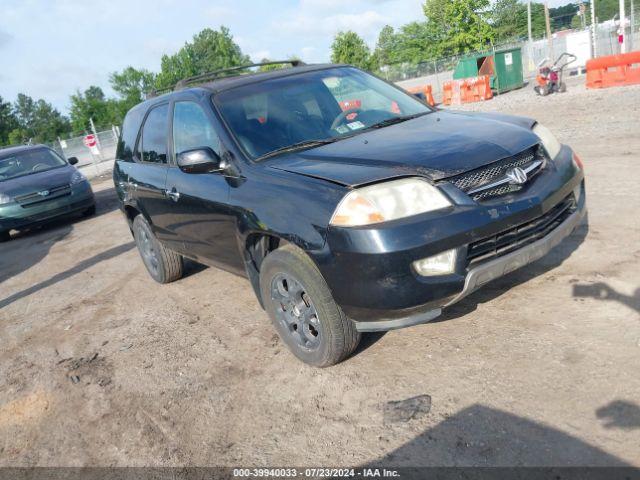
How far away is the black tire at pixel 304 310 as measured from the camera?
317cm

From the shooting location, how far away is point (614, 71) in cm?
1575

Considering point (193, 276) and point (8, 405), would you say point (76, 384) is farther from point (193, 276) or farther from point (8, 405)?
point (193, 276)

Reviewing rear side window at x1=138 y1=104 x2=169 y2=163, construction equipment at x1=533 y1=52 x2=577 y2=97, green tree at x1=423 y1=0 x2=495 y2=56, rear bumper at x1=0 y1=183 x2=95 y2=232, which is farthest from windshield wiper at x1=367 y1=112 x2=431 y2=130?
green tree at x1=423 y1=0 x2=495 y2=56

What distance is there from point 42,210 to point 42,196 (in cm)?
27

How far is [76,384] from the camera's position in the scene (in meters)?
4.02

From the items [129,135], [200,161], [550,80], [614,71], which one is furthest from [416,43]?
[200,161]

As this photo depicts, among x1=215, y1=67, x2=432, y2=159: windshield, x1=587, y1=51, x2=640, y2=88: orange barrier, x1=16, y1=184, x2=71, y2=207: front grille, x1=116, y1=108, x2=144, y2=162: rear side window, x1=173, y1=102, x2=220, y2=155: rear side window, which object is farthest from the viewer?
x1=587, y1=51, x2=640, y2=88: orange barrier

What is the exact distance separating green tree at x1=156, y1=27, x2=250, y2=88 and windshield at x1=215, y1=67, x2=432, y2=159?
313ft

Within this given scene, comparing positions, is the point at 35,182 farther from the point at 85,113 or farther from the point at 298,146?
the point at 85,113

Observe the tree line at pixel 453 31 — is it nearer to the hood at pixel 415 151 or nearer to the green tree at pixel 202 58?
the green tree at pixel 202 58

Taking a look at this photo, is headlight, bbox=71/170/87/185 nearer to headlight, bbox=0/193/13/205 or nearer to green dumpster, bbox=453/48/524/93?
headlight, bbox=0/193/13/205

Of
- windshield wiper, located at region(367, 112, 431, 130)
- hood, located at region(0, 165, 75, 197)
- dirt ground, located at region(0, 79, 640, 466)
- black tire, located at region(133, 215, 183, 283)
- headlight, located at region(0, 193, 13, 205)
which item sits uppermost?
windshield wiper, located at region(367, 112, 431, 130)

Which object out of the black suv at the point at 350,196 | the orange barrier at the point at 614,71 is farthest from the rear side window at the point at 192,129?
the orange barrier at the point at 614,71

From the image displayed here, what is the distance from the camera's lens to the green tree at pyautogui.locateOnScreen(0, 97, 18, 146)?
78.2m
